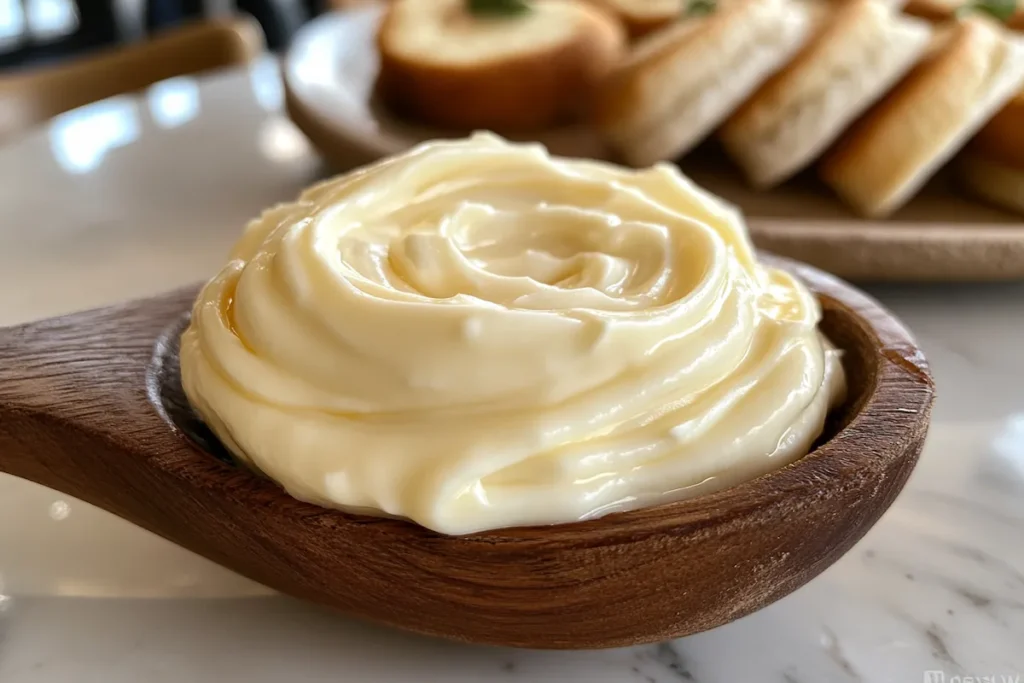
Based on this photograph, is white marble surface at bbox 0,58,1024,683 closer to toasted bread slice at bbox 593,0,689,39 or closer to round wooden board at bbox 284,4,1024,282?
round wooden board at bbox 284,4,1024,282

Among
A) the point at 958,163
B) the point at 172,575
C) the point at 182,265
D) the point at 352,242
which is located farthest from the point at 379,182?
the point at 958,163

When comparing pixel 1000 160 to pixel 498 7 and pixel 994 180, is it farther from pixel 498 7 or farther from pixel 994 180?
pixel 498 7

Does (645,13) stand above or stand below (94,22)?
above

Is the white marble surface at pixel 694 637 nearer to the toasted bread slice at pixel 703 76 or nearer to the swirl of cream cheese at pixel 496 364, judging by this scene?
the swirl of cream cheese at pixel 496 364

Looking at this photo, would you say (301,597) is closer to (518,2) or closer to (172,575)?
(172,575)

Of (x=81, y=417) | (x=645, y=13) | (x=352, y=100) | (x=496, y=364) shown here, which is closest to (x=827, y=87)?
(x=645, y=13)
